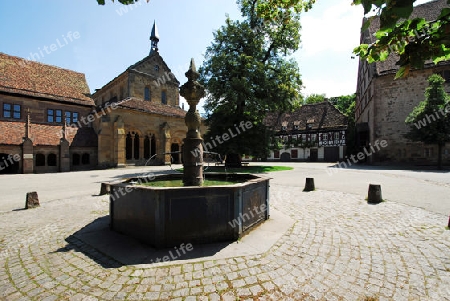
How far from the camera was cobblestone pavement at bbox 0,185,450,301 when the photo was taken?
8.64 ft

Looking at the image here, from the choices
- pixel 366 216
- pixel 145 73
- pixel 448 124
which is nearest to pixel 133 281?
pixel 366 216

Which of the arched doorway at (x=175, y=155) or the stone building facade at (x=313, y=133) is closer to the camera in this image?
the arched doorway at (x=175, y=155)

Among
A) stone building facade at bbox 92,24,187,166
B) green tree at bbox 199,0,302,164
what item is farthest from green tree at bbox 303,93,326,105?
green tree at bbox 199,0,302,164

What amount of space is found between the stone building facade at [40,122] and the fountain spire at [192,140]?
928 inches

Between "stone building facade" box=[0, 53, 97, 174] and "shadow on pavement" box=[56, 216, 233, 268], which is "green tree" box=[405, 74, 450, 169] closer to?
"shadow on pavement" box=[56, 216, 233, 268]

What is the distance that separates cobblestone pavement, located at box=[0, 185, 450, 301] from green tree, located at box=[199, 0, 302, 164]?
572 inches

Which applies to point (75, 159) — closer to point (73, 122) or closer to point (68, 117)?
point (73, 122)

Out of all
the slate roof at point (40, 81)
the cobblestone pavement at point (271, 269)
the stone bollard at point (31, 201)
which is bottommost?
the cobblestone pavement at point (271, 269)

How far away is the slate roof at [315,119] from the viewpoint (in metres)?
39.0

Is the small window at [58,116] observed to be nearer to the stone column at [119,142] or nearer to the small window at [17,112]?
the small window at [17,112]

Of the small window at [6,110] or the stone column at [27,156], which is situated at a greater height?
the small window at [6,110]

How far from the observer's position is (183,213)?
12.4 feet

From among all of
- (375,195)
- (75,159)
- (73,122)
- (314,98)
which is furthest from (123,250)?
(314,98)

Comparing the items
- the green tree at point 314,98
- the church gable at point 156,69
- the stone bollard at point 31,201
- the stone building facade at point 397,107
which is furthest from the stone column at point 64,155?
the green tree at point 314,98
